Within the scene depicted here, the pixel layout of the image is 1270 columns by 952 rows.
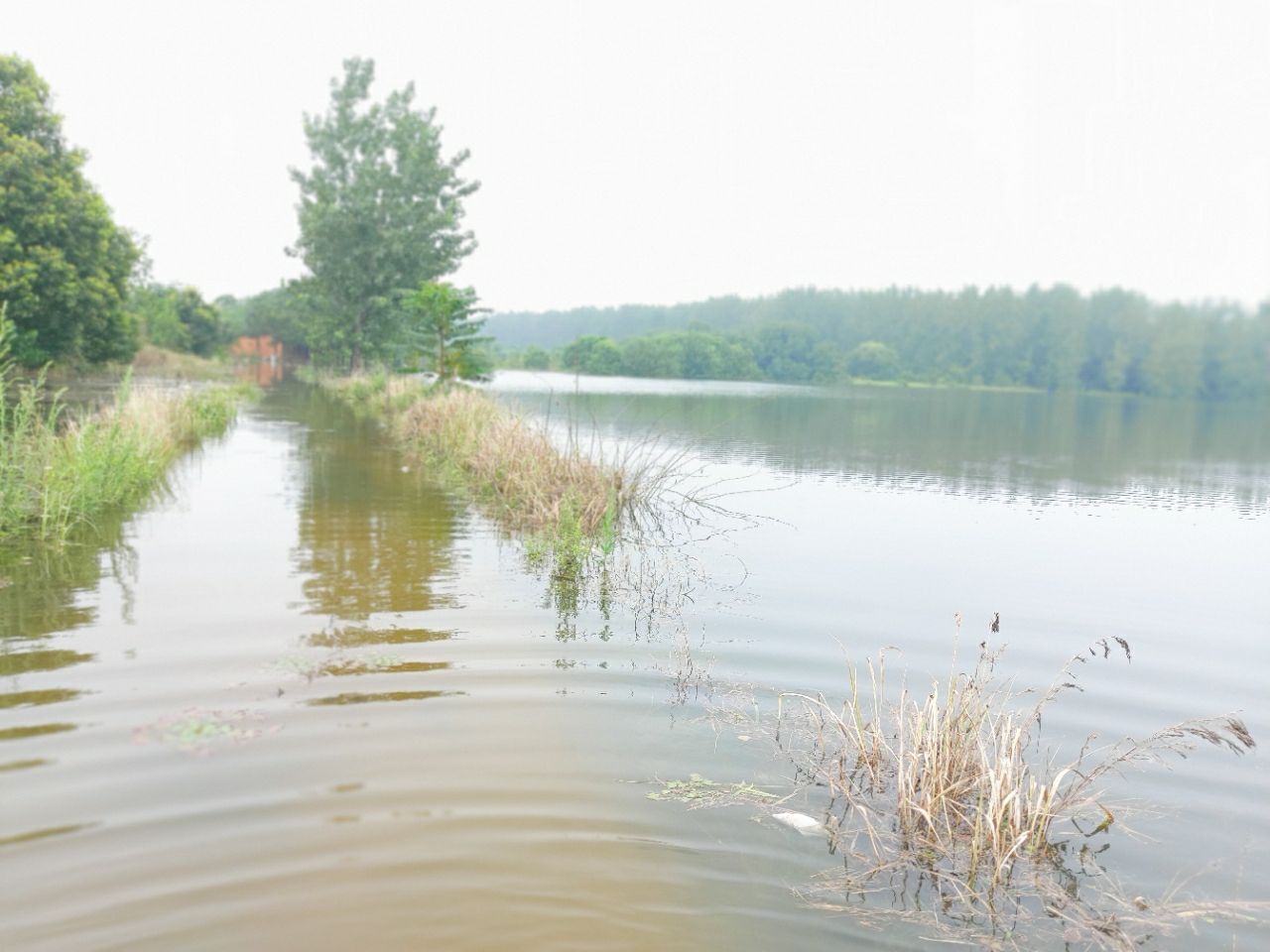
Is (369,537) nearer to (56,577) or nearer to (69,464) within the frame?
(56,577)

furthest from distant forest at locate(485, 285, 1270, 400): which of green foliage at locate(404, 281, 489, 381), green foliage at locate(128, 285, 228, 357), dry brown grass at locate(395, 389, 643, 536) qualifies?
dry brown grass at locate(395, 389, 643, 536)

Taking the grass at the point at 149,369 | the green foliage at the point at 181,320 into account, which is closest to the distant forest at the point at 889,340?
the grass at the point at 149,369

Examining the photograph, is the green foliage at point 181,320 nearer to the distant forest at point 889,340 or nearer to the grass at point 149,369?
the grass at point 149,369

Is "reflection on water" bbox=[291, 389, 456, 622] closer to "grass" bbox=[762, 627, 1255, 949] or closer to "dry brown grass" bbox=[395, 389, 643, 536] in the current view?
"dry brown grass" bbox=[395, 389, 643, 536]

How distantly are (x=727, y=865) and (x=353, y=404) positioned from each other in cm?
2607

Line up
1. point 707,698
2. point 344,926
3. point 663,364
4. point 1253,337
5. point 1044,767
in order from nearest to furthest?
1. point 344,926
2. point 1044,767
3. point 707,698
4. point 1253,337
5. point 663,364

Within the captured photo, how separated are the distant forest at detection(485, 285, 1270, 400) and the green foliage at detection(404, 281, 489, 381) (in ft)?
88.7

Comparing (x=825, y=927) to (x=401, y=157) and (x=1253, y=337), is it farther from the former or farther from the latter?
(x=401, y=157)

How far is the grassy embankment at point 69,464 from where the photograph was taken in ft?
25.7

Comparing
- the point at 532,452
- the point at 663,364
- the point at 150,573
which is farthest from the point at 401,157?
the point at 663,364

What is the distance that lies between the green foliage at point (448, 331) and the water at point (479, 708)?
28.0ft

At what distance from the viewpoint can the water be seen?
115 inches

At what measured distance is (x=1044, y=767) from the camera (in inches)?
161

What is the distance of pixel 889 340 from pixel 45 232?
10113cm
